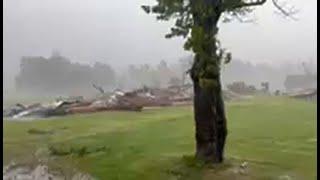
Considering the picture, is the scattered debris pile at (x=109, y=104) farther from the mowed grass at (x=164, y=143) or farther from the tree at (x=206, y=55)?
the tree at (x=206, y=55)

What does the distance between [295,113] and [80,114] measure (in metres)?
10.5

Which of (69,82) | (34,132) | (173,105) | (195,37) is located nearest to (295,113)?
(173,105)

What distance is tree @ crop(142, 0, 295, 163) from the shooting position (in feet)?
44.1

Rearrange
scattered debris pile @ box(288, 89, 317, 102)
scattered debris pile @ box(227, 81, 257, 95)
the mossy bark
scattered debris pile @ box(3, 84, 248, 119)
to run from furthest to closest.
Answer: scattered debris pile @ box(227, 81, 257, 95), scattered debris pile @ box(288, 89, 317, 102), scattered debris pile @ box(3, 84, 248, 119), the mossy bark

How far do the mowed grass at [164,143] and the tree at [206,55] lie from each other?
75 centimetres

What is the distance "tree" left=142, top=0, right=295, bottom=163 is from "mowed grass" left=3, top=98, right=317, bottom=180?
75cm

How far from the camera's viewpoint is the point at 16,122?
2469 cm

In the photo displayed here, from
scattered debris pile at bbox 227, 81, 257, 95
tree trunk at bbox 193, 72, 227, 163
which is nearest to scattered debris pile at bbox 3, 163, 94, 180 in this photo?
tree trunk at bbox 193, 72, 227, 163

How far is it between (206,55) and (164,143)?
16.3 ft

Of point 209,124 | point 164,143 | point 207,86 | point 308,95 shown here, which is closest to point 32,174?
point 209,124

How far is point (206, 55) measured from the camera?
13.5 m

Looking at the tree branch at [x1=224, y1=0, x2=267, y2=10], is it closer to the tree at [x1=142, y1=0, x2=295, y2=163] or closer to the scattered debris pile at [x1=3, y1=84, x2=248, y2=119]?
the tree at [x1=142, y1=0, x2=295, y2=163]

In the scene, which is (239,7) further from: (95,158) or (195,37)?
(95,158)

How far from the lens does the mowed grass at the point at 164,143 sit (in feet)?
44.9
